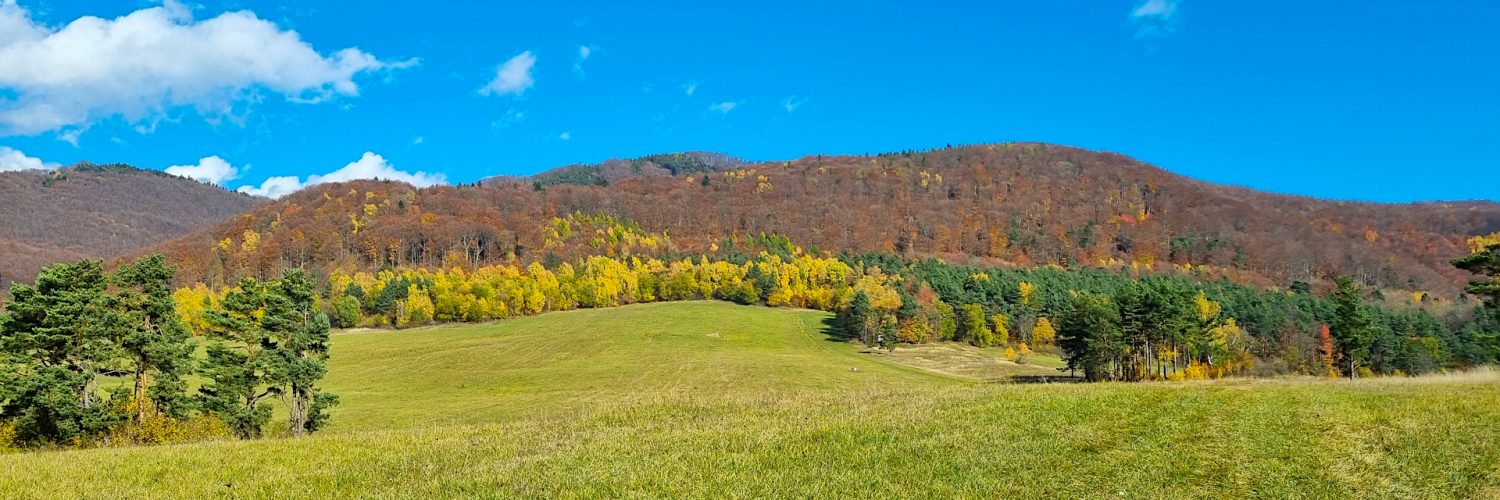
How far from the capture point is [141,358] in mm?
34531

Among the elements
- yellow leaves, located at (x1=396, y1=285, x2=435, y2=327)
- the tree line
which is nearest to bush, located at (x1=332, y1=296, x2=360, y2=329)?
yellow leaves, located at (x1=396, y1=285, x2=435, y2=327)

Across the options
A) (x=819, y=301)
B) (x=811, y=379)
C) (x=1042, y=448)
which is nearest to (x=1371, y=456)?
(x=1042, y=448)

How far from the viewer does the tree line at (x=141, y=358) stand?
30828 millimetres

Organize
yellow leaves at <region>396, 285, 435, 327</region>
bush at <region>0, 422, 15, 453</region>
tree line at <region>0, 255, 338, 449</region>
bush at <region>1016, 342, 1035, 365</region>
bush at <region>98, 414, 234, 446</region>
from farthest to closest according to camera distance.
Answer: yellow leaves at <region>396, 285, 435, 327</region>, bush at <region>1016, 342, 1035, 365</region>, bush at <region>98, 414, 234, 446</region>, tree line at <region>0, 255, 338, 449</region>, bush at <region>0, 422, 15, 453</region>

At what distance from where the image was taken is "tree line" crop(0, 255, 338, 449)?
101ft

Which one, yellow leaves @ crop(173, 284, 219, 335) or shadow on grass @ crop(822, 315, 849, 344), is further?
shadow on grass @ crop(822, 315, 849, 344)

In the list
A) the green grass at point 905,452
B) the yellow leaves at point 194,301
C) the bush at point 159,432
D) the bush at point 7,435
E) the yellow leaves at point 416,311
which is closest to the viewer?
the green grass at point 905,452

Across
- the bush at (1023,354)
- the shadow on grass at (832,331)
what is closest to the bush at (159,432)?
the bush at (1023,354)

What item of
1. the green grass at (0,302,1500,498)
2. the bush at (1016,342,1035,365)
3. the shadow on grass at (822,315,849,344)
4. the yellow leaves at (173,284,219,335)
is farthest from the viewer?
the shadow on grass at (822,315,849,344)

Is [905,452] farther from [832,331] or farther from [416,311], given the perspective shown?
[416,311]

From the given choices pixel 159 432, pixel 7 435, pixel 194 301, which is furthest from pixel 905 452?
pixel 194 301

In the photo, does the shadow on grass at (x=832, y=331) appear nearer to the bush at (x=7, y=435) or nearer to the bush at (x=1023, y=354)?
the bush at (x=1023, y=354)

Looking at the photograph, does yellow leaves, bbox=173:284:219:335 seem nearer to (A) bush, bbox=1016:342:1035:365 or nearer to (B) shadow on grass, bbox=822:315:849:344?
(B) shadow on grass, bbox=822:315:849:344

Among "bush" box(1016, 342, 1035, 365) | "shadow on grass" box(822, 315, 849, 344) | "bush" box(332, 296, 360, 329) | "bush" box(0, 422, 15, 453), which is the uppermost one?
"bush" box(332, 296, 360, 329)
